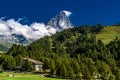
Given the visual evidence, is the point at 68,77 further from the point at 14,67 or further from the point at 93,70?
the point at 14,67

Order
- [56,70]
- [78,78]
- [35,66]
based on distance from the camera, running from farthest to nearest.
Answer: [35,66]
[56,70]
[78,78]

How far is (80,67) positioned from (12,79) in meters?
43.0

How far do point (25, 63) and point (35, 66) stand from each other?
646 cm

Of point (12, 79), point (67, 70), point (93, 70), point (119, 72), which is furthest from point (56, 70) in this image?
point (12, 79)

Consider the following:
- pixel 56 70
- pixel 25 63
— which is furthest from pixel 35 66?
pixel 56 70

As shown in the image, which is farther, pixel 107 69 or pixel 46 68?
pixel 46 68

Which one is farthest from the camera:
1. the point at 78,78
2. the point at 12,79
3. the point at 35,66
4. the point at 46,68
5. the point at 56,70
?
the point at 35,66

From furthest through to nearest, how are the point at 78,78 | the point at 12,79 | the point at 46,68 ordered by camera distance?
the point at 46,68
the point at 78,78
the point at 12,79

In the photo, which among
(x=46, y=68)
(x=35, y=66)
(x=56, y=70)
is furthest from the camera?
(x=35, y=66)

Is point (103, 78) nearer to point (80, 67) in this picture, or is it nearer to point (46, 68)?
point (80, 67)

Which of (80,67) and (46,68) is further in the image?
(46,68)

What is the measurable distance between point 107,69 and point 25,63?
53360 mm

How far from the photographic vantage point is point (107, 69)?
139 meters

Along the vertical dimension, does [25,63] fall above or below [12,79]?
above
